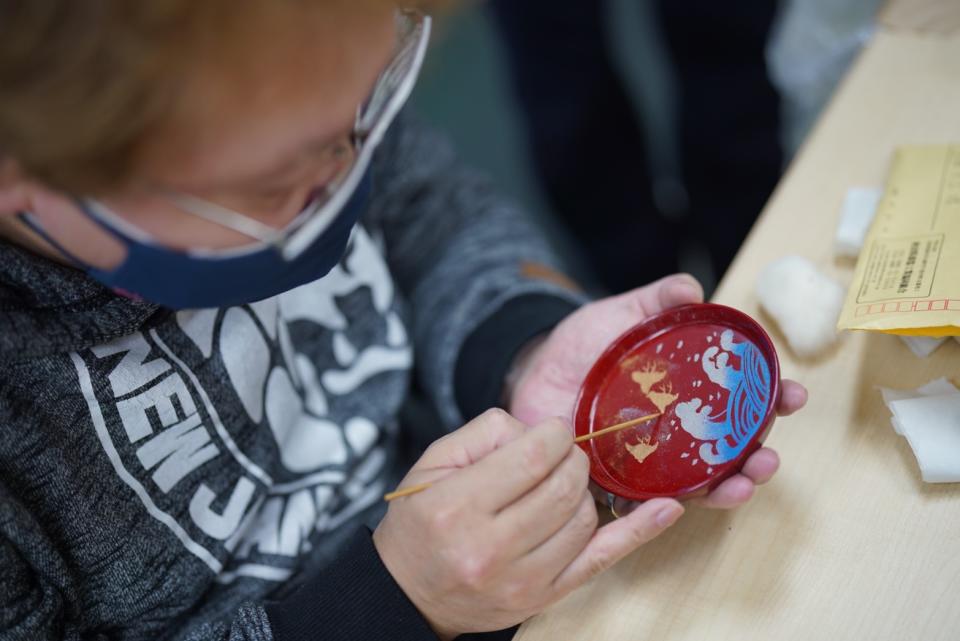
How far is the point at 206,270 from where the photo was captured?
2.12 ft

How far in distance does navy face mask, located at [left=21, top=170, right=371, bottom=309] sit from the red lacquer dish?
0.23m

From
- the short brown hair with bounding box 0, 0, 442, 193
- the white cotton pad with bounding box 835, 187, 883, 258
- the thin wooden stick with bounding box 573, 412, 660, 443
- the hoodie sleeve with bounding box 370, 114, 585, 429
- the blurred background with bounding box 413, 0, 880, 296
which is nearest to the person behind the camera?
the short brown hair with bounding box 0, 0, 442, 193

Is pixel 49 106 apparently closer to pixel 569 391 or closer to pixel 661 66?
pixel 569 391

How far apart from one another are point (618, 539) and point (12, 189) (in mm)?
453

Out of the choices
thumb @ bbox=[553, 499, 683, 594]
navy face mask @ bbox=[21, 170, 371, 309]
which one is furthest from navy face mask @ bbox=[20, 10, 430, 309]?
thumb @ bbox=[553, 499, 683, 594]

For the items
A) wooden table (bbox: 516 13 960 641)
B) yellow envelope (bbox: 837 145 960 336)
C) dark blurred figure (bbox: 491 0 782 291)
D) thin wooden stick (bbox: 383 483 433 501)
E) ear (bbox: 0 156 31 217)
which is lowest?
dark blurred figure (bbox: 491 0 782 291)

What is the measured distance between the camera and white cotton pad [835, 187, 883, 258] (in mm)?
835

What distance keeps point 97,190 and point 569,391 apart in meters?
0.45

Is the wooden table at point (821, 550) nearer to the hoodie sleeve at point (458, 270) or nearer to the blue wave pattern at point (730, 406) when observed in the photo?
the blue wave pattern at point (730, 406)

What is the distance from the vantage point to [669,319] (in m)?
0.77

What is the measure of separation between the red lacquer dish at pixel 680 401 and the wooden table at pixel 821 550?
44 mm

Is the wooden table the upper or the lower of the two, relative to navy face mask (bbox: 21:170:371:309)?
lower

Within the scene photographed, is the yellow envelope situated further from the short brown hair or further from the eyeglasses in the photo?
the short brown hair

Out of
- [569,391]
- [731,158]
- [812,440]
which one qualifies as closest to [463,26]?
[731,158]
